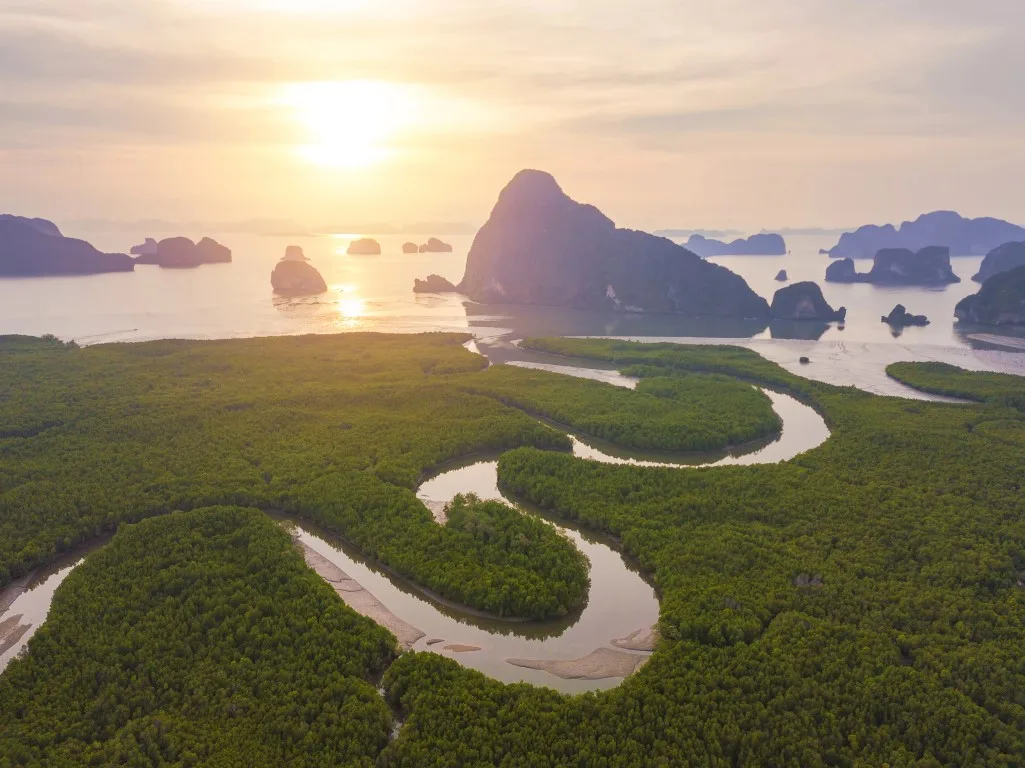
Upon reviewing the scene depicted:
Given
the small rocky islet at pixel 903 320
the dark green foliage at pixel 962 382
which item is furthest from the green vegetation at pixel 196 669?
the small rocky islet at pixel 903 320

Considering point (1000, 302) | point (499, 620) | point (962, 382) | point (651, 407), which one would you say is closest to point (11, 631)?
point (499, 620)

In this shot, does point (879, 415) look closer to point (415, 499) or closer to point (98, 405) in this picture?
point (415, 499)

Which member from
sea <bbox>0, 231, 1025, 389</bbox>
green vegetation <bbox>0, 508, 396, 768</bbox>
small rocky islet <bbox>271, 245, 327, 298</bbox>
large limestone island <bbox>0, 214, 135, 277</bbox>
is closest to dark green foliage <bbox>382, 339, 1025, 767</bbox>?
green vegetation <bbox>0, 508, 396, 768</bbox>

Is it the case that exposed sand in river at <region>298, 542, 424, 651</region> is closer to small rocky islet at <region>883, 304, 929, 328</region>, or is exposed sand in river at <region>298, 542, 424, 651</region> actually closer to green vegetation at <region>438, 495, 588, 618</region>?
green vegetation at <region>438, 495, 588, 618</region>

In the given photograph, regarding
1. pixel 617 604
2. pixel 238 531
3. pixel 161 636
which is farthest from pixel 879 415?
pixel 161 636

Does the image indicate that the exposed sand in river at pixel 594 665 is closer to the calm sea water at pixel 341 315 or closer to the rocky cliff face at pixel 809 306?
the calm sea water at pixel 341 315
